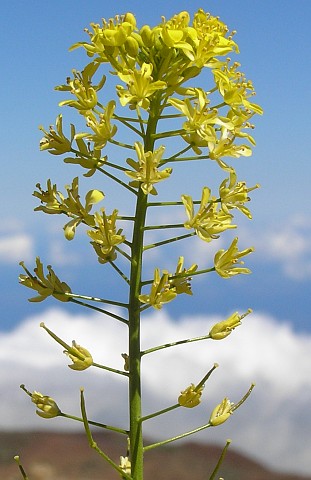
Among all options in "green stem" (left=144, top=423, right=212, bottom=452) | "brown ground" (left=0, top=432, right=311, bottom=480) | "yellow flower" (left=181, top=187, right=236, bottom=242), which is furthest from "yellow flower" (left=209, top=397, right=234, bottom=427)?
"brown ground" (left=0, top=432, right=311, bottom=480)

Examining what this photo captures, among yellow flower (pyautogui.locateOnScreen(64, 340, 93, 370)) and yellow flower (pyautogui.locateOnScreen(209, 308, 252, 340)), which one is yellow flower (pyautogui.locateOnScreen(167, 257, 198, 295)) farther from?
yellow flower (pyautogui.locateOnScreen(64, 340, 93, 370))

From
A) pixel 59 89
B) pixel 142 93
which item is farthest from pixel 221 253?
pixel 59 89

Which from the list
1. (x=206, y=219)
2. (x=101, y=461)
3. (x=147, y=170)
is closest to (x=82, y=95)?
(x=147, y=170)

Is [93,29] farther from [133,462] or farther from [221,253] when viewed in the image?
[133,462]

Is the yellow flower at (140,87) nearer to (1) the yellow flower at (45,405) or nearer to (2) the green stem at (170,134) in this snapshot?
(2) the green stem at (170,134)

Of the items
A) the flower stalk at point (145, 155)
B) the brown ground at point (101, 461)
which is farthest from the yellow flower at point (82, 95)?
Result: the brown ground at point (101, 461)
